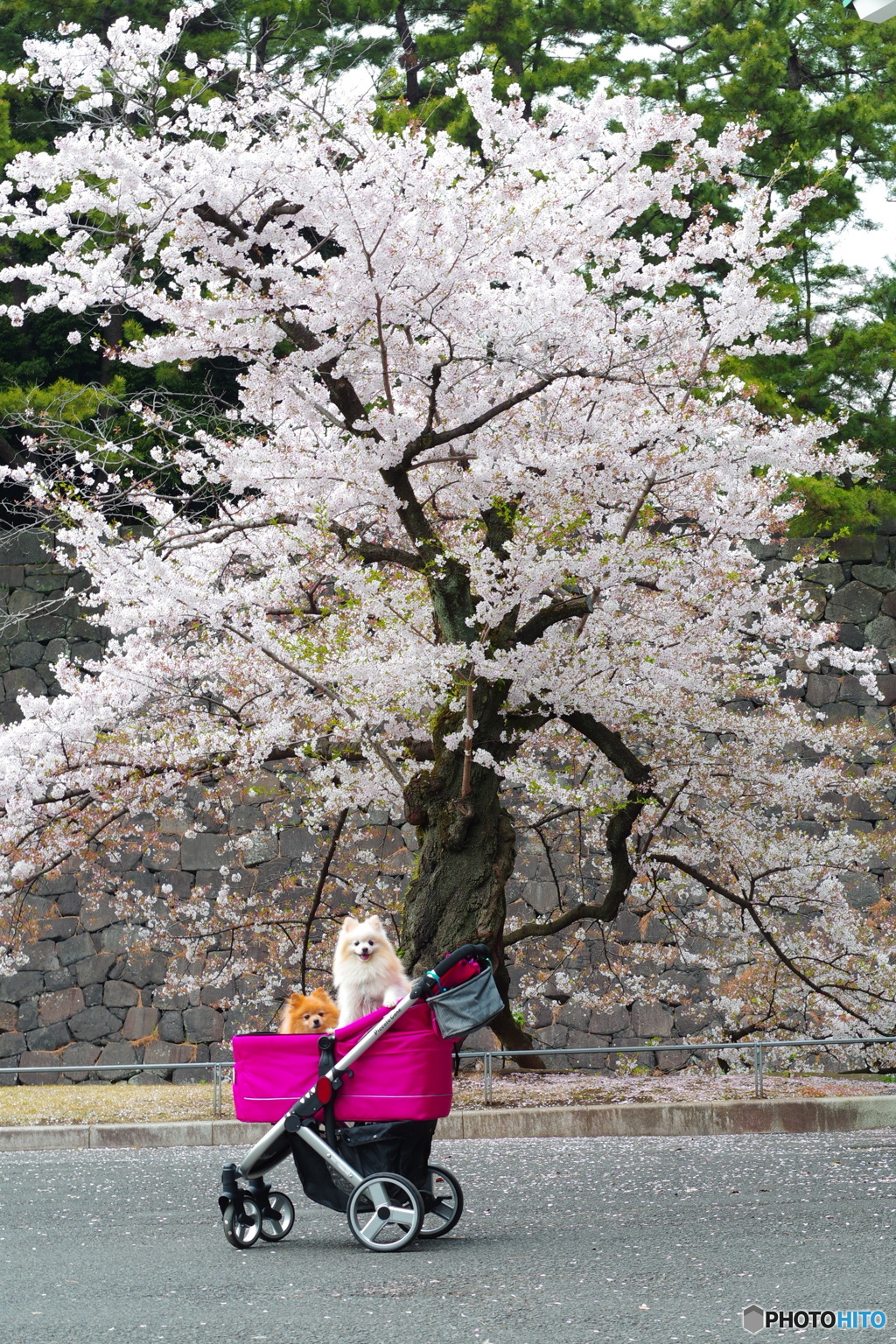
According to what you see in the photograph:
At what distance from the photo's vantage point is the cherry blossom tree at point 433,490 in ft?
25.2

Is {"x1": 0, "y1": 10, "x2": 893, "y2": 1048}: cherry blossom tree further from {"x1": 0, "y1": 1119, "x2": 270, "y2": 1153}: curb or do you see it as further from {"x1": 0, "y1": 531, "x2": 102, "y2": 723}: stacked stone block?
{"x1": 0, "y1": 531, "x2": 102, "y2": 723}: stacked stone block

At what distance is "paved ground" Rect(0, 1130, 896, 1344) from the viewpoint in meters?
3.92

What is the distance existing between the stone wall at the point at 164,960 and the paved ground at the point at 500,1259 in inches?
247

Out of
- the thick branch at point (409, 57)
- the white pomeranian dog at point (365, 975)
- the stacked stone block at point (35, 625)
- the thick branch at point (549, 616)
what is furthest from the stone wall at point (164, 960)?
the white pomeranian dog at point (365, 975)

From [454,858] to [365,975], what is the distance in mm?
3417

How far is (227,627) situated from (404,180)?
3.39 metres

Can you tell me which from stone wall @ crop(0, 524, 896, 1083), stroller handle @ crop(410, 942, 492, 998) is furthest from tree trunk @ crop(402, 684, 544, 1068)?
stone wall @ crop(0, 524, 896, 1083)

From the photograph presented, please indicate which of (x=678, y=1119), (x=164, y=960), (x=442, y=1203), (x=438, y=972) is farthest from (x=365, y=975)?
(x=164, y=960)

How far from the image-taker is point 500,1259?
4.82m

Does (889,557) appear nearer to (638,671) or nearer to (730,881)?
(730,881)

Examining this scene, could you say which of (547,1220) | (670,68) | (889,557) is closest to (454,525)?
(547,1220)

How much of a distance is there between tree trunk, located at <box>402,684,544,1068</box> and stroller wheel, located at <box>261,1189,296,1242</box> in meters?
3.32

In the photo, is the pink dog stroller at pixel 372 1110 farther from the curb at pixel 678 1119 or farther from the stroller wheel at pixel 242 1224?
the curb at pixel 678 1119

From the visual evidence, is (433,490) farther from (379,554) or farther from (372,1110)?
(372,1110)
